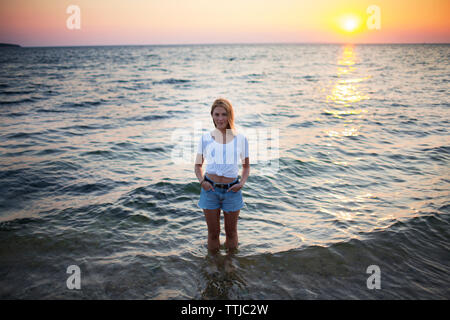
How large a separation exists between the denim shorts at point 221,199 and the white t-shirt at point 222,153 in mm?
287

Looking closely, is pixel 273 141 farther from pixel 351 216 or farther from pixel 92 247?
pixel 92 247

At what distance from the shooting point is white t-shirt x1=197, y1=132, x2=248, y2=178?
14.2 feet

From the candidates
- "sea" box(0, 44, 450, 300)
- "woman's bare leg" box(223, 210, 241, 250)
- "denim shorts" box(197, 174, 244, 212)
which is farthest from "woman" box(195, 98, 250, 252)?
"sea" box(0, 44, 450, 300)

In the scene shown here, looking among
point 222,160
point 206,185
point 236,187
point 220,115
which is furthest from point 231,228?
point 220,115

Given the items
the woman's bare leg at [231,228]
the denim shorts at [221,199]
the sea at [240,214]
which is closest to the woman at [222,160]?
the denim shorts at [221,199]

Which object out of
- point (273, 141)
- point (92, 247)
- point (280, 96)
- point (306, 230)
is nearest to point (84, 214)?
point (92, 247)

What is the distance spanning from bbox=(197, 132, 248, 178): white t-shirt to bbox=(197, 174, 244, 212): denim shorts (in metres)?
0.29

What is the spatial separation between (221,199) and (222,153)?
2.42 feet

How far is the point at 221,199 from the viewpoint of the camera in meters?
4.46

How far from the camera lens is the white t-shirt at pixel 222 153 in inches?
170

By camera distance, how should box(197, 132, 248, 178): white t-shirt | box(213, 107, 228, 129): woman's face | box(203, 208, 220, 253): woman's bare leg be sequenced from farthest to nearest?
box(203, 208, 220, 253): woman's bare leg
box(197, 132, 248, 178): white t-shirt
box(213, 107, 228, 129): woman's face

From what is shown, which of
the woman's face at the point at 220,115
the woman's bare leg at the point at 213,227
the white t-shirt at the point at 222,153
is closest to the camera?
the woman's face at the point at 220,115

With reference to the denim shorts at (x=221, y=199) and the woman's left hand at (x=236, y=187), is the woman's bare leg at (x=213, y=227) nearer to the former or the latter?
the denim shorts at (x=221, y=199)

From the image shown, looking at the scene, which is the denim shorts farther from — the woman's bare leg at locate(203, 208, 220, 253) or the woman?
the woman's bare leg at locate(203, 208, 220, 253)
